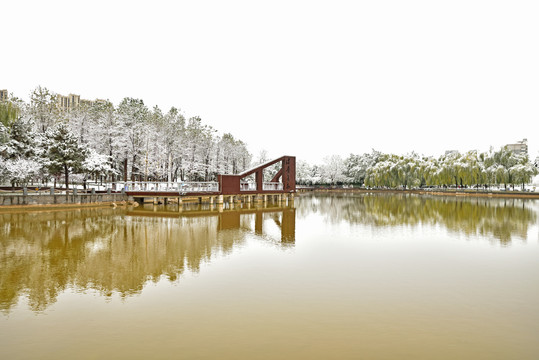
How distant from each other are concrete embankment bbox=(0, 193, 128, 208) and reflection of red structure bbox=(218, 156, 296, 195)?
37.1 ft

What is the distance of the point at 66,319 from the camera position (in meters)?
8.78

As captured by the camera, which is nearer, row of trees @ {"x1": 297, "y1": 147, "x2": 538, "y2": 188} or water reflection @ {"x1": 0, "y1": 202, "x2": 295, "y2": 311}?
water reflection @ {"x1": 0, "y1": 202, "x2": 295, "y2": 311}

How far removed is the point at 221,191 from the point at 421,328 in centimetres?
3396

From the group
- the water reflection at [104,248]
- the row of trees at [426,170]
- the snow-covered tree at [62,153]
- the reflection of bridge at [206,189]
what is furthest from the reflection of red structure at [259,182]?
the row of trees at [426,170]

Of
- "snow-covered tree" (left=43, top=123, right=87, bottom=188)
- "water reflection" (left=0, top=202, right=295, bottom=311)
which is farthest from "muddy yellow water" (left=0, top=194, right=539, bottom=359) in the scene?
"snow-covered tree" (left=43, top=123, right=87, bottom=188)

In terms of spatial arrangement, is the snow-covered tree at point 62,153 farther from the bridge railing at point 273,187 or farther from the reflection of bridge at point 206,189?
the bridge railing at point 273,187

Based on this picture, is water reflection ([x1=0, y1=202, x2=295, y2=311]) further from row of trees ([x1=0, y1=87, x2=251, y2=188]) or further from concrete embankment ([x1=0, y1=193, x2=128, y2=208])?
row of trees ([x1=0, y1=87, x2=251, y2=188])

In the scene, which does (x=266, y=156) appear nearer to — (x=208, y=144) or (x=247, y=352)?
(x=208, y=144)

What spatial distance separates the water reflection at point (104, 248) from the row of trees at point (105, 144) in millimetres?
8473

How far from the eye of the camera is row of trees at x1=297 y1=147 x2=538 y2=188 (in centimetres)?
6281

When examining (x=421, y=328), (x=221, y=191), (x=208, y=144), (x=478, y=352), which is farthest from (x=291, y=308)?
(x=208, y=144)

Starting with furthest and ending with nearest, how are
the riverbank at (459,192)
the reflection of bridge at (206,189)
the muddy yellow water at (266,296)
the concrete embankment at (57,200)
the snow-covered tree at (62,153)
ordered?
the riverbank at (459,192), the reflection of bridge at (206,189), the snow-covered tree at (62,153), the concrete embankment at (57,200), the muddy yellow water at (266,296)

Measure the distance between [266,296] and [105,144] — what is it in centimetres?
4408

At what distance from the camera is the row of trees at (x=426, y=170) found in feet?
206
